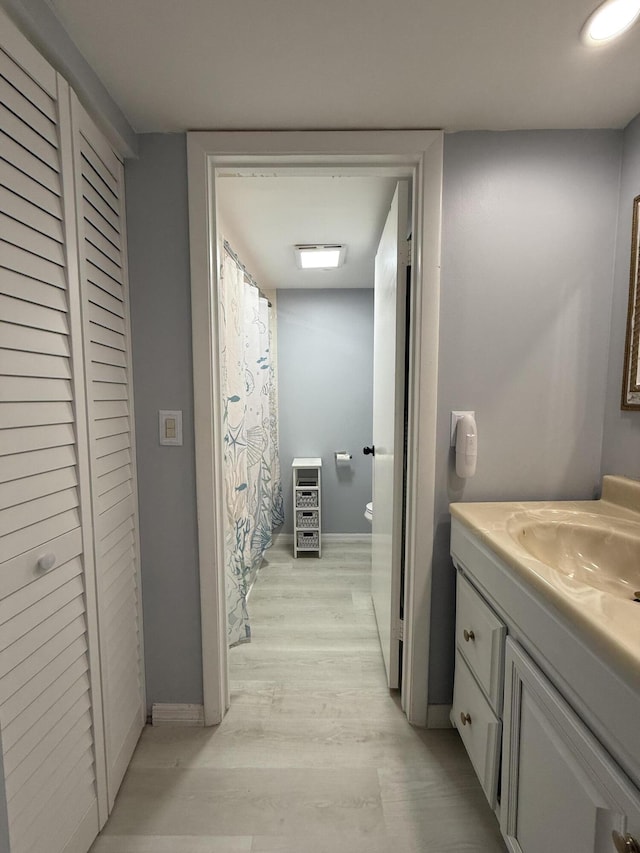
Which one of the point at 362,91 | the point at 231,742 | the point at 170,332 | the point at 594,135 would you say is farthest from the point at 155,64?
the point at 231,742

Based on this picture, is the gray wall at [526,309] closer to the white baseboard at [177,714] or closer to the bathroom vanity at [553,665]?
the bathroom vanity at [553,665]

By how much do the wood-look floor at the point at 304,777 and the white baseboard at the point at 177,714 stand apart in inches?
1.0

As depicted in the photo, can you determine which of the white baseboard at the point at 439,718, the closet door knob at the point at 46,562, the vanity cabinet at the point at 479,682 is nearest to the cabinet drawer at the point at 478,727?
the vanity cabinet at the point at 479,682

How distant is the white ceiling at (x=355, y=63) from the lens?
87 centimetres

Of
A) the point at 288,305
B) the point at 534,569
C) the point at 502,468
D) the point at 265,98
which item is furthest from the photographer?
the point at 288,305

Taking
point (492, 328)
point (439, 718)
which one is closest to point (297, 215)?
point (492, 328)

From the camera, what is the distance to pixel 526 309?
133cm

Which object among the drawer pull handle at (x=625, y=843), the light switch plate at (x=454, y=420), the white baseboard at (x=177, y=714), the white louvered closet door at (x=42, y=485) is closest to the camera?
the drawer pull handle at (x=625, y=843)

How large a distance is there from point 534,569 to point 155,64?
1584 millimetres

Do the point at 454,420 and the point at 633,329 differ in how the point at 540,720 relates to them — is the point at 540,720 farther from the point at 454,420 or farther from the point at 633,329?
the point at 633,329

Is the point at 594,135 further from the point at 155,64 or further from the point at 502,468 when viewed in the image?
the point at 155,64

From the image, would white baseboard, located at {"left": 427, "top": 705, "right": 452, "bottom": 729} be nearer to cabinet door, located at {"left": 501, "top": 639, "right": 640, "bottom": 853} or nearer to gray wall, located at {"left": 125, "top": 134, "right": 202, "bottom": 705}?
cabinet door, located at {"left": 501, "top": 639, "right": 640, "bottom": 853}

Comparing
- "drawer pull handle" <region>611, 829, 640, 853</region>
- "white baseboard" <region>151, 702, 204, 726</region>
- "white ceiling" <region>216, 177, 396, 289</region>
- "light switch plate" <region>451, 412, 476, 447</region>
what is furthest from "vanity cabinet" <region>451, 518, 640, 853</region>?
"white ceiling" <region>216, 177, 396, 289</region>

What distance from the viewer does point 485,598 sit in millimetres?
1095
